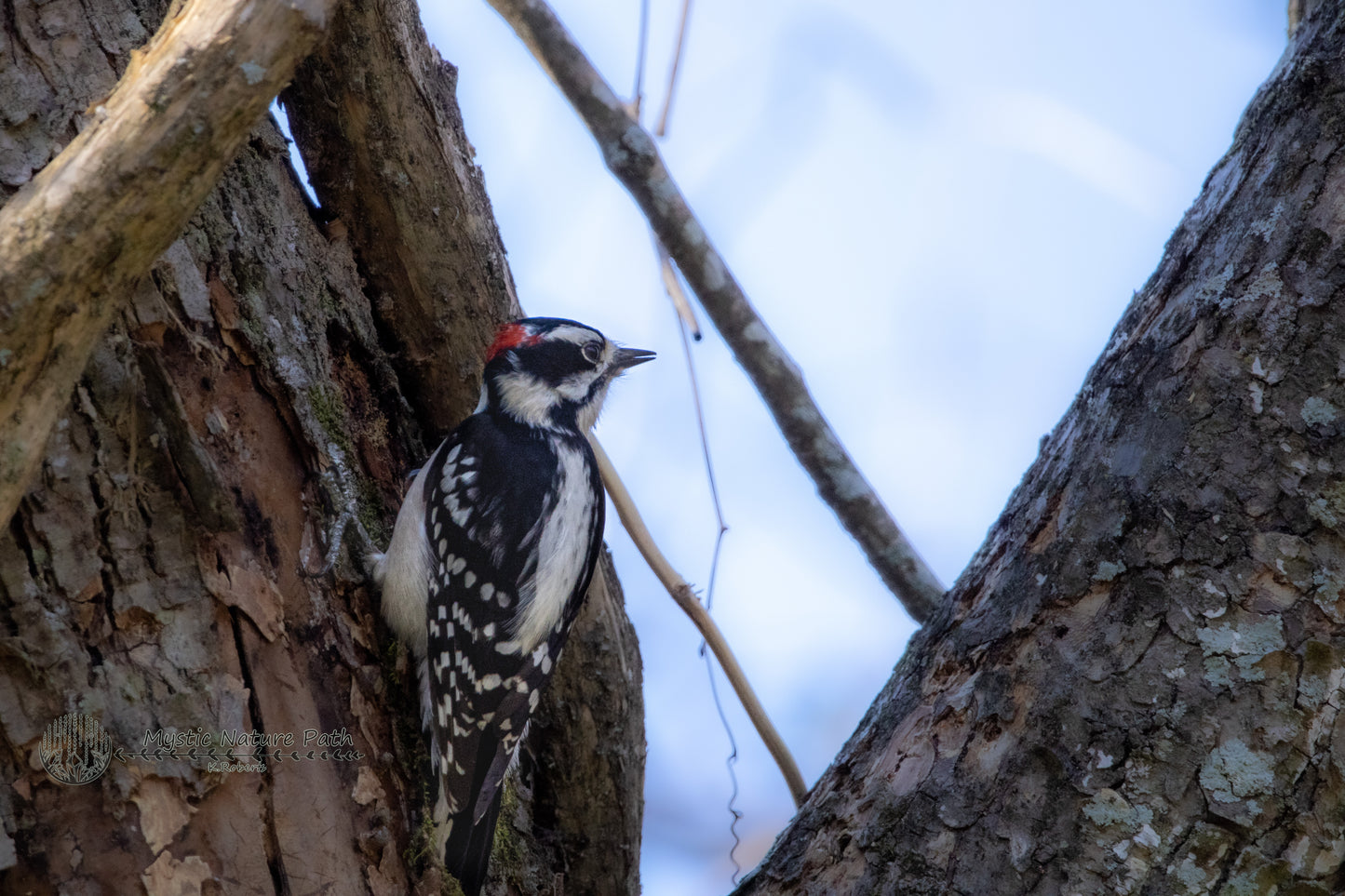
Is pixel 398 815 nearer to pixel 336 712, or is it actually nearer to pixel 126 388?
pixel 336 712

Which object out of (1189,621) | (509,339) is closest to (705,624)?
(509,339)

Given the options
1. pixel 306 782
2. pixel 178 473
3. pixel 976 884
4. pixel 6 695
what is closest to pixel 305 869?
pixel 306 782

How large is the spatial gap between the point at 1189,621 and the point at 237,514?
175 centimetres

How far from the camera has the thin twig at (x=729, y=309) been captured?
310cm

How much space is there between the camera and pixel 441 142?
2.73 meters

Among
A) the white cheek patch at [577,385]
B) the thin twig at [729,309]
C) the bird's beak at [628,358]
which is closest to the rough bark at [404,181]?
the thin twig at [729,309]

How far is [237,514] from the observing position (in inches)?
82.0

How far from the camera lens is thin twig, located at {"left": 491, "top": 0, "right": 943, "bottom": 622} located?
310cm

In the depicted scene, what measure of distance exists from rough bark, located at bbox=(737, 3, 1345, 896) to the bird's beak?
2041 mm

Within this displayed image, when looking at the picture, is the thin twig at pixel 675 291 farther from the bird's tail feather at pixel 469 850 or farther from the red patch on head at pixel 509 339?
the bird's tail feather at pixel 469 850

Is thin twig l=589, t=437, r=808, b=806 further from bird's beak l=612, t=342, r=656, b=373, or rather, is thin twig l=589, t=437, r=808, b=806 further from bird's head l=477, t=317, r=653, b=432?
bird's beak l=612, t=342, r=656, b=373

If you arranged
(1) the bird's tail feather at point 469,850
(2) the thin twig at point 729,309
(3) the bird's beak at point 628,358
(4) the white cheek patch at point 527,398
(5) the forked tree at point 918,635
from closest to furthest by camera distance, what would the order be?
(5) the forked tree at point 918,635 → (1) the bird's tail feather at point 469,850 → (2) the thin twig at point 729,309 → (4) the white cheek patch at point 527,398 → (3) the bird's beak at point 628,358

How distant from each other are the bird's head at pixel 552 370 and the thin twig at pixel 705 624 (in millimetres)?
346

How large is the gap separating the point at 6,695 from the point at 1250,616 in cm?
202
